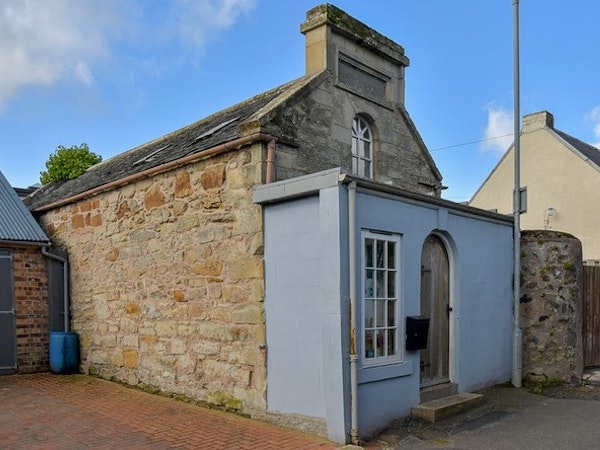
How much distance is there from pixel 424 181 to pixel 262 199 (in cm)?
467

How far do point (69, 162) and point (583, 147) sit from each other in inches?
731

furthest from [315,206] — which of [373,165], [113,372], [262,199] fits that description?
[113,372]

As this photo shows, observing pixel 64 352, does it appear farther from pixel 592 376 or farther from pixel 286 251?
pixel 592 376

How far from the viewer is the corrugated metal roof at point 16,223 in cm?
1065

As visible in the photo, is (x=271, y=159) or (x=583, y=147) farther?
(x=583, y=147)

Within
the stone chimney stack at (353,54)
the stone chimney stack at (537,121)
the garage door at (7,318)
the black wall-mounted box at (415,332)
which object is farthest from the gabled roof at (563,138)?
the garage door at (7,318)

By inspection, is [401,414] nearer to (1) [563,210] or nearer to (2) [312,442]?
(2) [312,442]

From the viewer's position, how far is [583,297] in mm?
9234

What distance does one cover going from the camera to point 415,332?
635 centimetres

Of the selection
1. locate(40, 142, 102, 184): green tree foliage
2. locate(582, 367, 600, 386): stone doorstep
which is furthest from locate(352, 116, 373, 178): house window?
locate(40, 142, 102, 184): green tree foliage

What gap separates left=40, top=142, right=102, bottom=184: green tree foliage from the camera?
14883 millimetres

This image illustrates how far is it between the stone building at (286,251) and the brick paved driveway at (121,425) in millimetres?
296

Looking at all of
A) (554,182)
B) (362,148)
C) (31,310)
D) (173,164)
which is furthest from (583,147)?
(31,310)

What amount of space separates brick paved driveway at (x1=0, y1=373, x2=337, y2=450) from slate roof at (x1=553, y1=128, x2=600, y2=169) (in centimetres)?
1702
